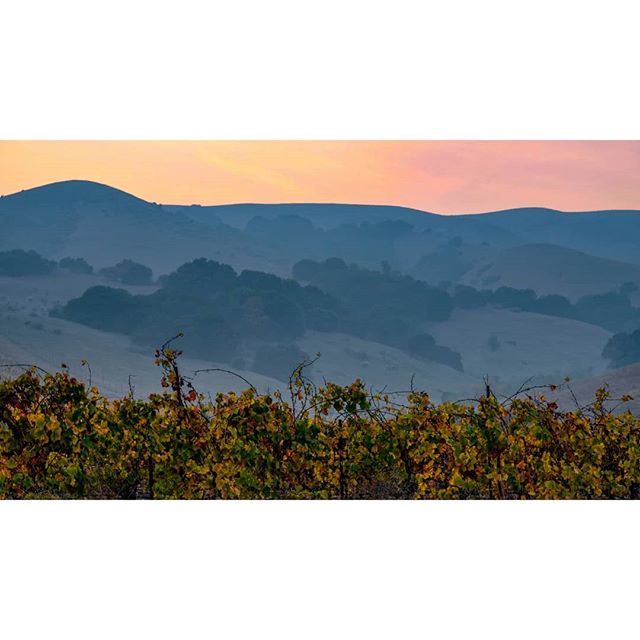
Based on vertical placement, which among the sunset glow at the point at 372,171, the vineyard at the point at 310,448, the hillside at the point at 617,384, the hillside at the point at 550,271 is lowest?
the vineyard at the point at 310,448

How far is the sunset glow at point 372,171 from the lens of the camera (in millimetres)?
12984

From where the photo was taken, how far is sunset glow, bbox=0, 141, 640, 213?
42.6 feet

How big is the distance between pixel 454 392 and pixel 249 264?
5034mm

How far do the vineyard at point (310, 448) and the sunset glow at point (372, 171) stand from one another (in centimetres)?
799

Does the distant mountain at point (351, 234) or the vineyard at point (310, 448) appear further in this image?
the distant mountain at point (351, 234)

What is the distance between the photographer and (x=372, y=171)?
13086mm

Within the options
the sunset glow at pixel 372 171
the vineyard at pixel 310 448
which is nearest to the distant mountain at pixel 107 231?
the sunset glow at pixel 372 171

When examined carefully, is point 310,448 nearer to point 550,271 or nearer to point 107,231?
point 550,271

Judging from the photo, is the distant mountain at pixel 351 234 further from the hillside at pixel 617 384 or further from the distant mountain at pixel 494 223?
the hillside at pixel 617 384

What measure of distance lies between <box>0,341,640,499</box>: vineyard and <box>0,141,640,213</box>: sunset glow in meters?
7.99

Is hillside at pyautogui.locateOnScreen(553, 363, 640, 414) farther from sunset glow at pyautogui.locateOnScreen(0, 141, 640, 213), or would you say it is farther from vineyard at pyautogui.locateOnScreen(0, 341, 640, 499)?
vineyard at pyautogui.locateOnScreen(0, 341, 640, 499)

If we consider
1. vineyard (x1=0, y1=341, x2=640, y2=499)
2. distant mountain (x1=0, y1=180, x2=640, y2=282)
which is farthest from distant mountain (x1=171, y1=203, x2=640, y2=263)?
vineyard (x1=0, y1=341, x2=640, y2=499)

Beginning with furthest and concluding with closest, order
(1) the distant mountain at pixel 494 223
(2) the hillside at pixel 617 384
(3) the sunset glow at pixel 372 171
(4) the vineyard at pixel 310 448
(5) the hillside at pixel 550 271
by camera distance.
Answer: (2) the hillside at pixel 617 384, (5) the hillside at pixel 550 271, (1) the distant mountain at pixel 494 223, (3) the sunset glow at pixel 372 171, (4) the vineyard at pixel 310 448

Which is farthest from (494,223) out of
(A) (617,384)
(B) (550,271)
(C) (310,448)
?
(C) (310,448)
